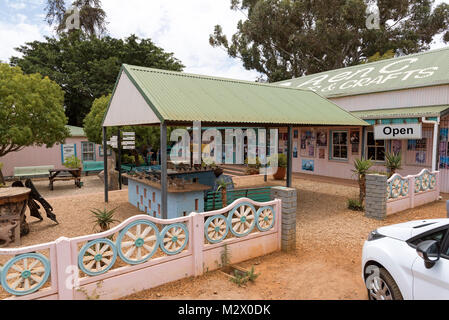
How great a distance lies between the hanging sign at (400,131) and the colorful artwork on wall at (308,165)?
5281 mm

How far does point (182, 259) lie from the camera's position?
16.0ft

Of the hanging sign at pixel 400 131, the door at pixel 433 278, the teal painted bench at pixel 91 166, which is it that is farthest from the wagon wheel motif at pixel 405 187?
the teal painted bench at pixel 91 166

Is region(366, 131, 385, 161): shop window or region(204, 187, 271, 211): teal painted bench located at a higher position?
region(366, 131, 385, 161): shop window

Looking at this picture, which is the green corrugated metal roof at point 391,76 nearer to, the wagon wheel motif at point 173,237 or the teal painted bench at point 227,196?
the teal painted bench at point 227,196

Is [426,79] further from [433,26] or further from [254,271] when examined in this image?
[433,26]

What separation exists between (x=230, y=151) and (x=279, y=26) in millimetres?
17201

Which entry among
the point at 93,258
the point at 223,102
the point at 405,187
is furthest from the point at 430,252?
the point at 405,187

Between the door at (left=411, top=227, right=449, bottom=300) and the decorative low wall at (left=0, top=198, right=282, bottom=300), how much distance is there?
284 cm

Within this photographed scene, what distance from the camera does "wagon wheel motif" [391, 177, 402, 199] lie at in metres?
8.84

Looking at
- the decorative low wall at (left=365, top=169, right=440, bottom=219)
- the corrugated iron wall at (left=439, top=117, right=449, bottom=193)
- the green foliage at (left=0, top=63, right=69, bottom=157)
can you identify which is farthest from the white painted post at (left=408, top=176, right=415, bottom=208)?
the green foliage at (left=0, top=63, right=69, bottom=157)

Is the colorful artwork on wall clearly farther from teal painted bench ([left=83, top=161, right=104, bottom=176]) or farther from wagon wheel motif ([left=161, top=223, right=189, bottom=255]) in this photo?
wagon wheel motif ([left=161, top=223, right=189, bottom=255])

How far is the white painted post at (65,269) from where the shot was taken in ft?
12.3

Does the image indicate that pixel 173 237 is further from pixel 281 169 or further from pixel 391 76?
pixel 391 76

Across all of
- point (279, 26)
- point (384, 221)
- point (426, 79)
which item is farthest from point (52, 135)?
point (279, 26)
